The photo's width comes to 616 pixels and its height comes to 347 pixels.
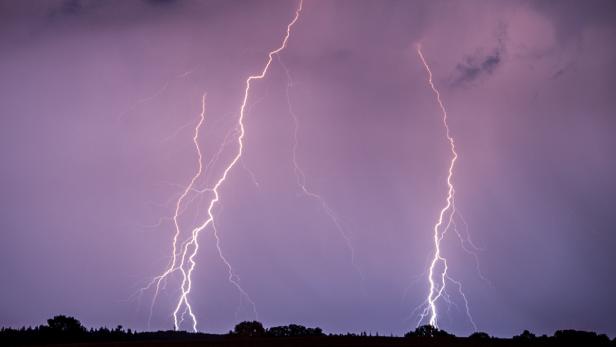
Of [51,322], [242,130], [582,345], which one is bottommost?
[582,345]

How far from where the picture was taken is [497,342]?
25062mm

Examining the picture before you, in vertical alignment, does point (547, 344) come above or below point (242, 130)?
below

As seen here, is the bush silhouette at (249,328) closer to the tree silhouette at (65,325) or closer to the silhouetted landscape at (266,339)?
the silhouetted landscape at (266,339)

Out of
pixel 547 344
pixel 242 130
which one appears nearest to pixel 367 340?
pixel 547 344

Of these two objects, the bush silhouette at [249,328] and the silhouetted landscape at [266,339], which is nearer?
the silhouetted landscape at [266,339]

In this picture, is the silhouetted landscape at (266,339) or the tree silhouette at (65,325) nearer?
the silhouetted landscape at (266,339)

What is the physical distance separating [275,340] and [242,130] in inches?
422

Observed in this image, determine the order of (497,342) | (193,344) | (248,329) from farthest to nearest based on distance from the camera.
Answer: (248,329), (497,342), (193,344)

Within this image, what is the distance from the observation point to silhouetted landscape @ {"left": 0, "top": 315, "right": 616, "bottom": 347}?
23.2 metres

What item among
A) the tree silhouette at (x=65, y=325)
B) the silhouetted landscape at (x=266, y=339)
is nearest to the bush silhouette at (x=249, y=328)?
the silhouetted landscape at (x=266, y=339)

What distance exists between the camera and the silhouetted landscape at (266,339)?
23.2 metres

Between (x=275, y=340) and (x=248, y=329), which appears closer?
(x=275, y=340)

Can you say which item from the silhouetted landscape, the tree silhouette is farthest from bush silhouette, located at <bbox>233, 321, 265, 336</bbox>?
the tree silhouette

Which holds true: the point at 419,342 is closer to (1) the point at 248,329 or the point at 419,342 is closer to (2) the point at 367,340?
(2) the point at 367,340
